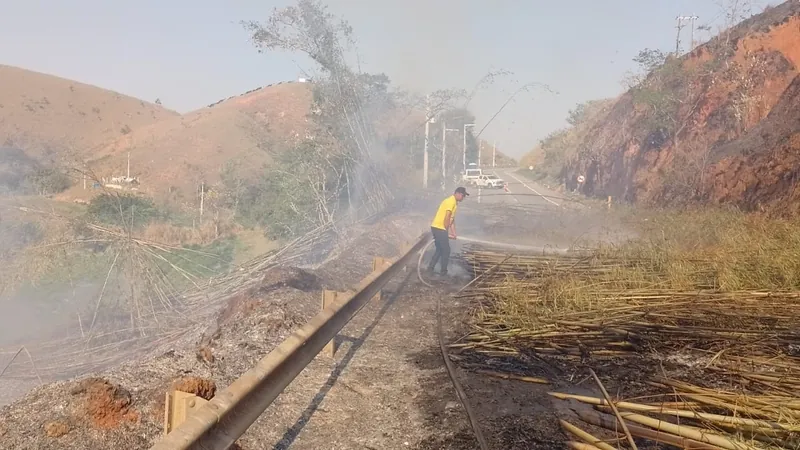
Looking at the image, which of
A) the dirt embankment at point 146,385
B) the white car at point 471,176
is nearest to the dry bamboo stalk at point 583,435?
the dirt embankment at point 146,385

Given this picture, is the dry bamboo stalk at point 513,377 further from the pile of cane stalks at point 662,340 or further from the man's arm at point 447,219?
the man's arm at point 447,219

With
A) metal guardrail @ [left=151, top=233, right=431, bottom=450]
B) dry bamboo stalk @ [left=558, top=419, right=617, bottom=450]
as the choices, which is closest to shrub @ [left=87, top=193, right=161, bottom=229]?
metal guardrail @ [left=151, top=233, right=431, bottom=450]

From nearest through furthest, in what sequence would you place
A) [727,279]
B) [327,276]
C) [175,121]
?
[727,279], [327,276], [175,121]

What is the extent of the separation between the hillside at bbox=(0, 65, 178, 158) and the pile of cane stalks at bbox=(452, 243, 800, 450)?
62.1 m

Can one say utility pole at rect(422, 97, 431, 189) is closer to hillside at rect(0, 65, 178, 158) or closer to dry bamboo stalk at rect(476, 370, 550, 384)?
dry bamboo stalk at rect(476, 370, 550, 384)

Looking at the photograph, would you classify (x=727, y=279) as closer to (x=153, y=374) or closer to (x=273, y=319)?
(x=273, y=319)

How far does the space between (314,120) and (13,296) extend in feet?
34.3

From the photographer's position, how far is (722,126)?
26.8 metres

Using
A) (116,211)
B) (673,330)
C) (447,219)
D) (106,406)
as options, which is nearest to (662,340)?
(673,330)

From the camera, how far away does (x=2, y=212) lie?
1683cm

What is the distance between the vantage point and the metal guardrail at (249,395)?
2936 millimetres

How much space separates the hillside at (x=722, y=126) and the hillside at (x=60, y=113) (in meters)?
51.2

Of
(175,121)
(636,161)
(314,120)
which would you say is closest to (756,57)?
(636,161)

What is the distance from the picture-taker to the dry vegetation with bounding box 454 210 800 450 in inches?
155
